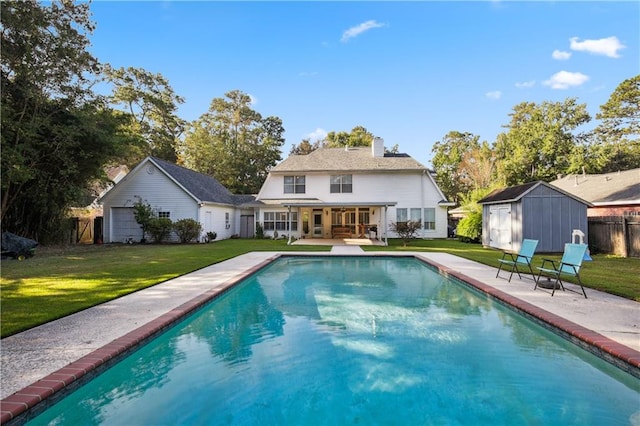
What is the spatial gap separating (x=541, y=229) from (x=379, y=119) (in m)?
19.9

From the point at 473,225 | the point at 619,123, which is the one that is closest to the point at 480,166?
the point at 619,123

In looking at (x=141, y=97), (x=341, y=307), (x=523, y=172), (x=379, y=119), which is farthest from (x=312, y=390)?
(x=141, y=97)

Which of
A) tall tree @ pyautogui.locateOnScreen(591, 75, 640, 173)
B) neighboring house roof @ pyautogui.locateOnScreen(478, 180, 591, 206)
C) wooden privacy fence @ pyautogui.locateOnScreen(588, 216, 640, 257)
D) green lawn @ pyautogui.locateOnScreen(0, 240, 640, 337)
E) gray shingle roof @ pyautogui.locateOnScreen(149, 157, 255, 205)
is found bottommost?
green lawn @ pyautogui.locateOnScreen(0, 240, 640, 337)

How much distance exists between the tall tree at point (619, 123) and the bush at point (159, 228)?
114ft

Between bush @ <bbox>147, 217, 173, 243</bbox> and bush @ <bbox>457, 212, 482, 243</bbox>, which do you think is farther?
bush @ <bbox>457, 212, 482, 243</bbox>

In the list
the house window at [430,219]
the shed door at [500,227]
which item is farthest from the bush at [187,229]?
the shed door at [500,227]

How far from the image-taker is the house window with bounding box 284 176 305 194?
1003 inches

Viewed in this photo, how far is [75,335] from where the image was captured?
15.5 ft

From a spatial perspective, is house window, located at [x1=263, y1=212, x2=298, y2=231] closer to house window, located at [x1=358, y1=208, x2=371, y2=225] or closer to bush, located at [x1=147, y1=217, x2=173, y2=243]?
house window, located at [x1=358, y1=208, x2=371, y2=225]

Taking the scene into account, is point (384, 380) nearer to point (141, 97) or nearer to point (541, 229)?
point (541, 229)

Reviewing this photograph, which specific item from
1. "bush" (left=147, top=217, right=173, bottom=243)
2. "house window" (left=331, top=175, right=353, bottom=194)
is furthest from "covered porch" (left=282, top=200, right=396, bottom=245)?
"bush" (left=147, top=217, right=173, bottom=243)

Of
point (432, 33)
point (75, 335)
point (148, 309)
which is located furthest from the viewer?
point (432, 33)

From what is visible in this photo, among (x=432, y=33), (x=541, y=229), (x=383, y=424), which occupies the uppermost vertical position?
(x=432, y=33)

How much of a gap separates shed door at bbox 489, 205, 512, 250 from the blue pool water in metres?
11.0
